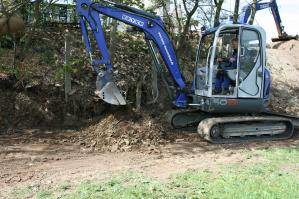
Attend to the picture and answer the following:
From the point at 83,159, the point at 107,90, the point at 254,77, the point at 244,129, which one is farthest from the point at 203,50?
the point at 83,159

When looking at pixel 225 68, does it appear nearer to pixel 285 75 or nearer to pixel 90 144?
pixel 90 144

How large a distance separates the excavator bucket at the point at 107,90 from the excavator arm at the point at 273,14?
3.81 meters

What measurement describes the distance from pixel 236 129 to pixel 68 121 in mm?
3620

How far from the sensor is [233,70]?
9656mm

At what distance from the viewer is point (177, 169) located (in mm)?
7207

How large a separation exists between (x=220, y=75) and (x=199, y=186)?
13.4ft

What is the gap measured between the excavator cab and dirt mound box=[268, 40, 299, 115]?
3.15 m

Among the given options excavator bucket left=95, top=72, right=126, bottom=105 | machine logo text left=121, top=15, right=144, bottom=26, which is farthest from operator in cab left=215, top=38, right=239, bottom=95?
excavator bucket left=95, top=72, right=126, bottom=105

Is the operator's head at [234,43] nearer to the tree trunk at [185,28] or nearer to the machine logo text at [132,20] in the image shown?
the machine logo text at [132,20]

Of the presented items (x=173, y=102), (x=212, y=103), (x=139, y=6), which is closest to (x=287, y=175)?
(x=212, y=103)

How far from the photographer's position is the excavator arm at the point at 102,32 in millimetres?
9000

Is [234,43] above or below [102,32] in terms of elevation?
below

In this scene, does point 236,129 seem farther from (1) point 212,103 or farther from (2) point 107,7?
(2) point 107,7

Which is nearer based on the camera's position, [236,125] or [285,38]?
[236,125]
